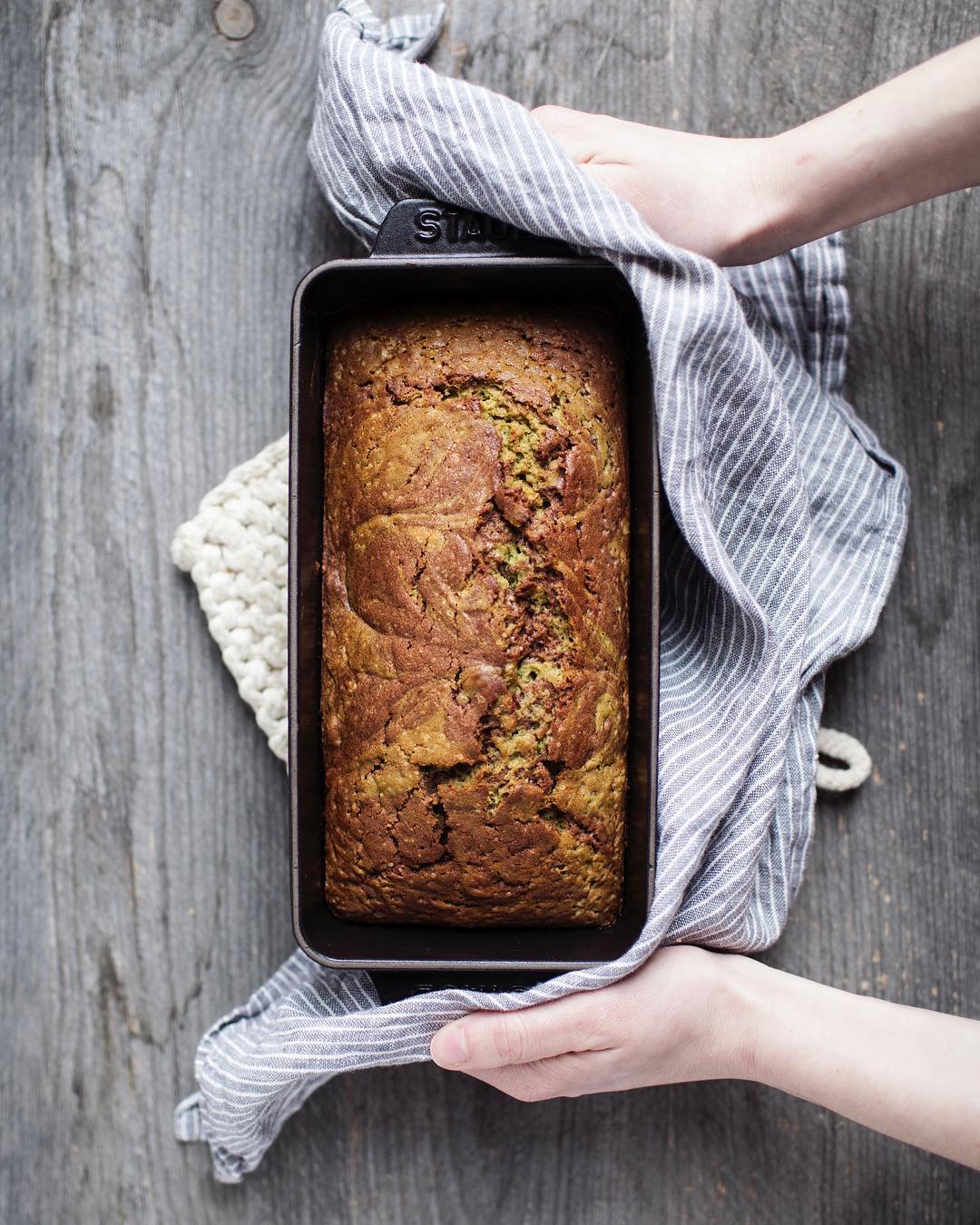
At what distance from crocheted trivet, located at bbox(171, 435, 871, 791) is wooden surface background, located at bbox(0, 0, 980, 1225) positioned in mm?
56

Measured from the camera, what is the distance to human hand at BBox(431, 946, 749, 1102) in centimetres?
110

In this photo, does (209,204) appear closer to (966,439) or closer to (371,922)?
(371,922)

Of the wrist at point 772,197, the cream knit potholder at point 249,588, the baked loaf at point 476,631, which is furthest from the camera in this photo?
the cream knit potholder at point 249,588

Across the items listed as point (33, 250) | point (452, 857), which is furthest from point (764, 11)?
point (452, 857)

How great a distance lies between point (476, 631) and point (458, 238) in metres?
0.45

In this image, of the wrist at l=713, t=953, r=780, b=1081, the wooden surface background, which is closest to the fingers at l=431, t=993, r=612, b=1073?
the wrist at l=713, t=953, r=780, b=1081

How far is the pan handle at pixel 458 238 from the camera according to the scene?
1.12m

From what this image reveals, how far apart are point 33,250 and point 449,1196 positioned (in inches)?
55.5

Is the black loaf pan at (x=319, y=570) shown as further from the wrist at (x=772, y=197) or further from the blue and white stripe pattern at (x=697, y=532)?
the wrist at (x=772, y=197)

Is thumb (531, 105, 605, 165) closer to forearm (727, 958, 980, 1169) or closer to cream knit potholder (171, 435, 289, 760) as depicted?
cream knit potholder (171, 435, 289, 760)

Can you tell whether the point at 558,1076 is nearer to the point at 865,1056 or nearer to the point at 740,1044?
the point at 740,1044

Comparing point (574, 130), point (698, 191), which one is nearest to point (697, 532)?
point (698, 191)

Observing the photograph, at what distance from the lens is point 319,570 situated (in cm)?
116

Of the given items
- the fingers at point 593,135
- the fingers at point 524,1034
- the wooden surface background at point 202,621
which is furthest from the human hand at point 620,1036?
the fingers at point 593,135
